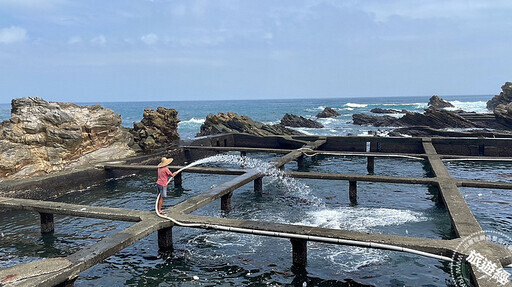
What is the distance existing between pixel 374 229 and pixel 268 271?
3.65 meters

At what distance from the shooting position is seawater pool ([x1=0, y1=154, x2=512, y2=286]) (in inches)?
276

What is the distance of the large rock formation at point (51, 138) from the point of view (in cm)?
1359

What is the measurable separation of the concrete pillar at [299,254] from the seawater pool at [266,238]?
0.16 meters

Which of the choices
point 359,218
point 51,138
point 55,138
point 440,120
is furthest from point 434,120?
point 51,138

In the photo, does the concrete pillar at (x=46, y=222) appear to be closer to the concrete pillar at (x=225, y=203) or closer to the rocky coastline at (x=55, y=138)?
the concrete pillar at (x=225, y=203)

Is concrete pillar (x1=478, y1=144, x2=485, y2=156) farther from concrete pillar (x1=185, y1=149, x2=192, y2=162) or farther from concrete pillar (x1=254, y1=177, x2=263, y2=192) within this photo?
concrete pillar (x1=185, y1=149, x2=192, y2=162)

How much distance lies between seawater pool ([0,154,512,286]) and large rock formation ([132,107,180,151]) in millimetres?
5142

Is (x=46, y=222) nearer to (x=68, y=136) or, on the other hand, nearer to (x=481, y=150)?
(x=68, y=136)

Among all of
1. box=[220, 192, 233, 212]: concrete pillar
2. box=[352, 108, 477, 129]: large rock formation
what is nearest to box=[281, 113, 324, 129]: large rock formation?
box=[352, 108, 477, 129]: large rock formation

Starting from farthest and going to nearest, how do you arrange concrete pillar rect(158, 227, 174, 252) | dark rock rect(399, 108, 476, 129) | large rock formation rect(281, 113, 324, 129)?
large rock formation rect(281, 113, 324, 129), dark rock rect(399, 108, 476, 129), concrete pillar rect(158, 227, 174, 252)

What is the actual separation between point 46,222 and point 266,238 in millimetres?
5588

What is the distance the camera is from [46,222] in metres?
9.58

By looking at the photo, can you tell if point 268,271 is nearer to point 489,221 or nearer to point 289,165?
point 489,221

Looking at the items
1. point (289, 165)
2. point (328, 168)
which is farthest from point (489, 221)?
point (289, 165)
